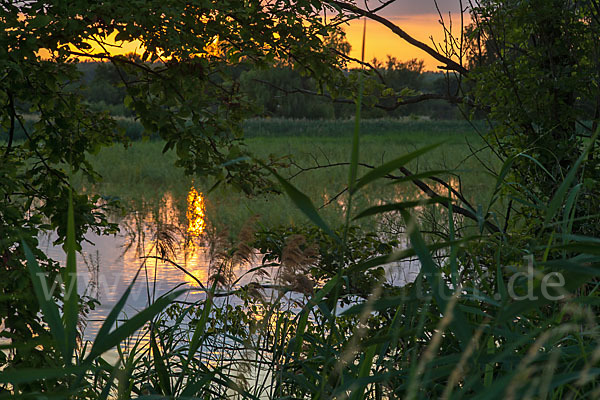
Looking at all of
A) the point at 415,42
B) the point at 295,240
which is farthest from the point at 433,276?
the point at 415,42

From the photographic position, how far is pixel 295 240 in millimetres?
2072

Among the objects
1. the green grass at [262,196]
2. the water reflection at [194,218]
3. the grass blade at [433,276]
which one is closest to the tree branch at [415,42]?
the green grass at [262,196]

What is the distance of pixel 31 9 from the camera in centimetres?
312

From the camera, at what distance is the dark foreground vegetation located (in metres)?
1.64

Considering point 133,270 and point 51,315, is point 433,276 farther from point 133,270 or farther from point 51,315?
point 133,270

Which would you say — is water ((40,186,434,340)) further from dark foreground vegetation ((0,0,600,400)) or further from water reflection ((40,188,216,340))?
dark foreground vegetation ((0,0,600,400))

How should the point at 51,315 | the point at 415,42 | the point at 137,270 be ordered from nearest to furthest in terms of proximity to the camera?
the point at 51,315
the point at 415,42
the point at 137,270

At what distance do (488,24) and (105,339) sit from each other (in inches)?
174

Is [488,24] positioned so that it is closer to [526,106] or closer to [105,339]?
[526,106]

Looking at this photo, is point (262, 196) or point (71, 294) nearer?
point (71, 294)

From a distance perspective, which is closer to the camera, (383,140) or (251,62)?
(251,62)

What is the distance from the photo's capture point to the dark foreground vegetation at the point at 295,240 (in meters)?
1.64

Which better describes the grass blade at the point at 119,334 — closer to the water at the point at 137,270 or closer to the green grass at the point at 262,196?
the green grass at the point at 262,196

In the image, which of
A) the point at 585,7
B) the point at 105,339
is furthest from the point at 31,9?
the point at 585,7
